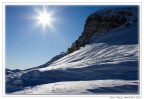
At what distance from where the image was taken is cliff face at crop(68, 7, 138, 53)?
24.5 metres

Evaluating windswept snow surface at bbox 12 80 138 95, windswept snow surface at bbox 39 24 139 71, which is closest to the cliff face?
windswept snow surface at bbox 39 24 139 71

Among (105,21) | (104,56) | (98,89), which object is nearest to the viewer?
(98,89)

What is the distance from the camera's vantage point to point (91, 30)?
27.7 m

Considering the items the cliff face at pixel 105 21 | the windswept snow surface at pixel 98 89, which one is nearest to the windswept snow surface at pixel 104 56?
the windswept snow surface at pixel 98 89

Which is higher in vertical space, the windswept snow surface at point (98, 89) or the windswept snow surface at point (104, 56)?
the windswept snow surface at point (104, 56)

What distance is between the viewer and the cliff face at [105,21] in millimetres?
24467

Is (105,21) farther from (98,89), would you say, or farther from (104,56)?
(98,89)

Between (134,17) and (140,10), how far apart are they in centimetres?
1907

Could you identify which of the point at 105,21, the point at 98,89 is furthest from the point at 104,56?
the point at 105,21

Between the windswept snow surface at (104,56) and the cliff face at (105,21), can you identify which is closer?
the windswept snow surface at (104,56)

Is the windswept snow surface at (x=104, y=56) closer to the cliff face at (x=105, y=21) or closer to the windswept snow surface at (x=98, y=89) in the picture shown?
the windswept snow surface at (x=98, y=89)

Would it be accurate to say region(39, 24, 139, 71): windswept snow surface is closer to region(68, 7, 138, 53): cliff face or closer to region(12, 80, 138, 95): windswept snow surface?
region(12, 80, 138, 95): windswept snow surface

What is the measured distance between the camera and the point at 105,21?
26203mm
